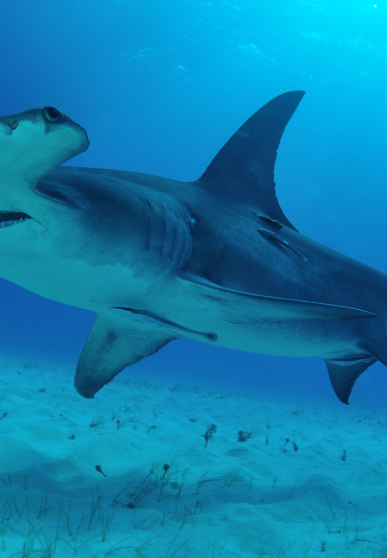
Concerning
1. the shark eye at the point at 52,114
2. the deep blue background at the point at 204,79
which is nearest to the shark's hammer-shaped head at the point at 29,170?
the shark eye at the point at 52,114

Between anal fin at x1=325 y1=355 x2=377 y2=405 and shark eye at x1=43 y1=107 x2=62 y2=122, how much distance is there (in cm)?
400

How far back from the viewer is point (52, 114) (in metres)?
1.29

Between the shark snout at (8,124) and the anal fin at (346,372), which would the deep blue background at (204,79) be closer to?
the anal fin at (346,372)

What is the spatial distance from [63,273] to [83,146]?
36.1 inches

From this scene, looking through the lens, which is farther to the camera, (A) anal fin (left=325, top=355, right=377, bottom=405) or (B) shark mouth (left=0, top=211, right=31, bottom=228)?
(A) anal fin (left=325, top=355, right=377, bottom=405)

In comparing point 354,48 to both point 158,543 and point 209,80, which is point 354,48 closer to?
point 209,80

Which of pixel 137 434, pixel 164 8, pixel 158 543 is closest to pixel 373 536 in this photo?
pixel 158 543

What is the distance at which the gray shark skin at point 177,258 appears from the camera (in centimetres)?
169

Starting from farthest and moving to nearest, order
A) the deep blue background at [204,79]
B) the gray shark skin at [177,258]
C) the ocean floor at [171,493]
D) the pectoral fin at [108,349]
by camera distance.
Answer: the deep blue background at [204,79] < the pectoral fin at [108,349] < the ocean floor at [171,493] < the gray shark skin at [177,258]

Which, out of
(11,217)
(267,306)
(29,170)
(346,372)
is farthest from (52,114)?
(346,372)

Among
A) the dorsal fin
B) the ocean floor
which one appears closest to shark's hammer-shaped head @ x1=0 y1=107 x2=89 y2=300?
the ocean floor

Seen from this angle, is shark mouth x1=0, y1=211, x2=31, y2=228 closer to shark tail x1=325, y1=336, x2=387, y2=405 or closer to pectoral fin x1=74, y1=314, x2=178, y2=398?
pectoral fin x1=74, y1=314, x2=178, y2=398

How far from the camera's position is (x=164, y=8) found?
3559cm

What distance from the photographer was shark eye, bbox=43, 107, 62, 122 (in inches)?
49.4
